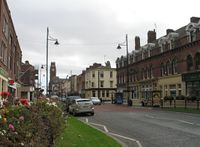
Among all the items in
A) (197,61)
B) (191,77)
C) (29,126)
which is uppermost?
(197,61)

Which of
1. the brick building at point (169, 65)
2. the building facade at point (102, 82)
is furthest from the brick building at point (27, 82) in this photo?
the brick building at point (169, 65)

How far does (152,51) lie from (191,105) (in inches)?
784

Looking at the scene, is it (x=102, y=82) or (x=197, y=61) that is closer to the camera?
(x=197, y=61)

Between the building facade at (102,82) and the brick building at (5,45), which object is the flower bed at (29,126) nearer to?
the brick building at (5,45)

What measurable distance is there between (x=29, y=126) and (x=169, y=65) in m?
46.0

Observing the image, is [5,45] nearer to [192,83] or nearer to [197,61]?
[197,61]

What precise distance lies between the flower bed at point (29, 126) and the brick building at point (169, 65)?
35.7 m

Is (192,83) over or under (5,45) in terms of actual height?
under

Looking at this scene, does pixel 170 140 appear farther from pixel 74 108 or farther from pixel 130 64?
pixel 130 64

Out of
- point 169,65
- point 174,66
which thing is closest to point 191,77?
point 174,66

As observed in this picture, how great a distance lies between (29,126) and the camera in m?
5.99

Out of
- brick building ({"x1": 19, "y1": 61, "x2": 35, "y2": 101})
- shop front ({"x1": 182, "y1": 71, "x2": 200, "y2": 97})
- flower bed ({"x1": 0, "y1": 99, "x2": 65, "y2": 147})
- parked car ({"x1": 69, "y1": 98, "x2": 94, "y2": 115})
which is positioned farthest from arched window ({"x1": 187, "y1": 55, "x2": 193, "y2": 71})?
flower bed ({"x1": 0, "y1": 99, "x2": 65, "y2": 147})

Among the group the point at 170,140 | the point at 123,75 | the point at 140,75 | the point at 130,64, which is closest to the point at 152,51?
the point at 140,75

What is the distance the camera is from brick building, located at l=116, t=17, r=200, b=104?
141 feet
